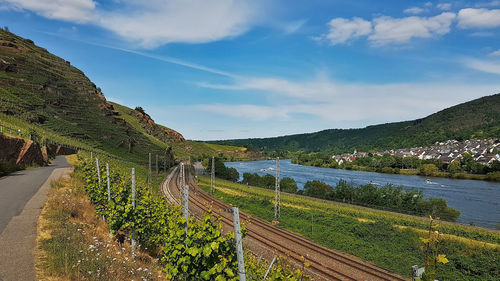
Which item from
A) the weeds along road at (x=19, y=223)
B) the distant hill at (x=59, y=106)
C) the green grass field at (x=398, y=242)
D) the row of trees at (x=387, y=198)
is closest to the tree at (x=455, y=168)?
the row of trees at (x=387, y=198)

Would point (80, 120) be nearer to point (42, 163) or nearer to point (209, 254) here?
point (42, 163)

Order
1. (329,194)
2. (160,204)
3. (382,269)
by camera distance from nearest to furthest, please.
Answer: (160,204)
(382,269)
(329,194)

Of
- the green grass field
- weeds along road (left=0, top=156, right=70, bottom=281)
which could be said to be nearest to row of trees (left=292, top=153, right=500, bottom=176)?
the green grass field

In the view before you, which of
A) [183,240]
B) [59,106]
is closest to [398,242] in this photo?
[183,240]

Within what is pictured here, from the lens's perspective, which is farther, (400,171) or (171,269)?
(400,171)

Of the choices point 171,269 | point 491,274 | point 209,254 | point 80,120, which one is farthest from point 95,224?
point 80,120

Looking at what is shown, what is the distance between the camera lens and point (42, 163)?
97.9 ft

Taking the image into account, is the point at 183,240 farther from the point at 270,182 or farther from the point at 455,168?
the point at 455,168

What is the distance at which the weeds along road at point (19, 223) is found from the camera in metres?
7.48

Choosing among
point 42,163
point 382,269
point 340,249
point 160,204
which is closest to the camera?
point 160,204

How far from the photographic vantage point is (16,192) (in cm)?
1602

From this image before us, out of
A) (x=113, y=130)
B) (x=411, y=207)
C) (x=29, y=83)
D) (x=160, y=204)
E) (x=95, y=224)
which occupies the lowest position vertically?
(x=411, y=207)

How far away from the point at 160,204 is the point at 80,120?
85.0m

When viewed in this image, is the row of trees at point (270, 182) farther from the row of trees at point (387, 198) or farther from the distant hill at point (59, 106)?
the distant hill at point (59, 106)
